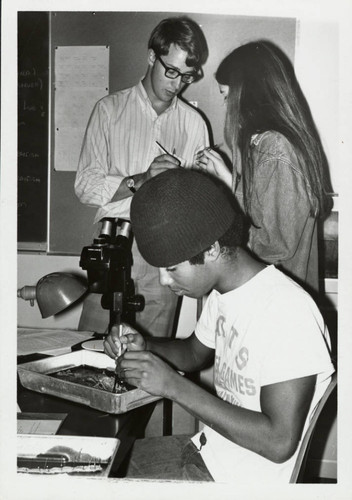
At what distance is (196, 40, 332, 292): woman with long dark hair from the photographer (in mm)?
1603

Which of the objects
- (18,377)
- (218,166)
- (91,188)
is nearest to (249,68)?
(218,166)

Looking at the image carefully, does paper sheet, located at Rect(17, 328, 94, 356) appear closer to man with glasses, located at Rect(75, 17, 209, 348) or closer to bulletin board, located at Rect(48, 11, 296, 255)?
man with glasses, located at Rect(75, 17, 209, 348)

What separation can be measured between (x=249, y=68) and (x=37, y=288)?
1119 millimetres

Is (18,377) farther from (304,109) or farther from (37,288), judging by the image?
(304,109)

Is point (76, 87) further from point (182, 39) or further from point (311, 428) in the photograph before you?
point (311, 428)

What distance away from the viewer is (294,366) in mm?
986

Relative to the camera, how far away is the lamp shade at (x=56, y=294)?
3.99 feet

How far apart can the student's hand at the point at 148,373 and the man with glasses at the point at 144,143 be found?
82 cm

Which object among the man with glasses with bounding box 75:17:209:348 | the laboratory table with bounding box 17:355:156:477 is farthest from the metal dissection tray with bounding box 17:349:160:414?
the man with glasses with bounding box 75:17:209:348

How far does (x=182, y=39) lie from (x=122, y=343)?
1.15 m

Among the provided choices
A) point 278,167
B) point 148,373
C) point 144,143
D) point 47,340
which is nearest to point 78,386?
point 148,373

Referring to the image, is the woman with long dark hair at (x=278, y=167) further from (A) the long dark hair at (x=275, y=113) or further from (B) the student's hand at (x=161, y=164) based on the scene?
(B) the student's hand at (x=161, y=164)

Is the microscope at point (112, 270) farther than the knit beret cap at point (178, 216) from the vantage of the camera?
Yes

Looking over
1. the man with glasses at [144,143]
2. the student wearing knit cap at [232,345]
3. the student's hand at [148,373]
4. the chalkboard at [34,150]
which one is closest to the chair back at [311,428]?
the student wearing knit cap at [232,345]
